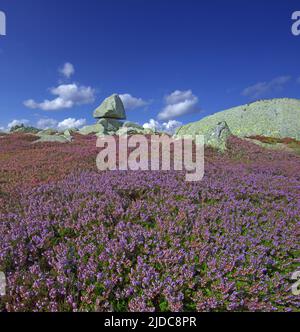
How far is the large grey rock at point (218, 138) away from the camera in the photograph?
15584 mm

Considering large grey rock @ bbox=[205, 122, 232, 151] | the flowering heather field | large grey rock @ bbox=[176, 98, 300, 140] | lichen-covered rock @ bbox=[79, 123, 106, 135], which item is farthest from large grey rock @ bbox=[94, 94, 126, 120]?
the flowering heather field

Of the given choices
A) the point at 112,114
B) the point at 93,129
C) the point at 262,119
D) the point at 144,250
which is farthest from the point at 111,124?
the point at 144,250

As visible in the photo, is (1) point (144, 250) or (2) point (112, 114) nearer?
(1) point (144, 250)

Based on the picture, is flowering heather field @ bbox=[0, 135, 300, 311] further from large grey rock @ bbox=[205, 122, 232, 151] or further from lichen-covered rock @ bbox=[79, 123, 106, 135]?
lichen-covered rock @ bbox=[79, 123, 106, 135]

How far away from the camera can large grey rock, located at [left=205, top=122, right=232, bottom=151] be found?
51.1 feet

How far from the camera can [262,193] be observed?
18.4 feet

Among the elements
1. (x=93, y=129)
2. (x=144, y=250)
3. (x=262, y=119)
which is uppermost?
(x=262, y=119)

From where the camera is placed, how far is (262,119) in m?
36.2

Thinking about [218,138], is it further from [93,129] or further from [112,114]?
[112,114]

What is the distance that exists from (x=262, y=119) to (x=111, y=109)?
2010cm

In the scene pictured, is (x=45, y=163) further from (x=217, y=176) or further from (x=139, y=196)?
(x=217, y=176)

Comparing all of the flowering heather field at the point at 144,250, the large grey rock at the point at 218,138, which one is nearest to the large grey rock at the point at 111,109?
the large grey rock at the point at 218,138

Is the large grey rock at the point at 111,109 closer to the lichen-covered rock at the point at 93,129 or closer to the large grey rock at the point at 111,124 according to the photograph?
the large grey rock at the point at 111,124
